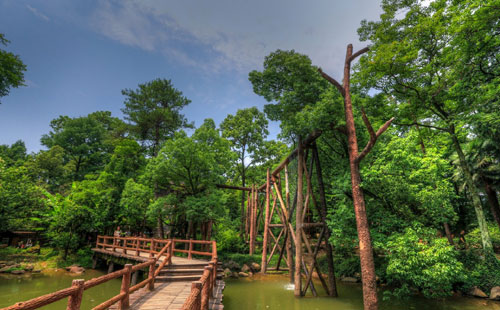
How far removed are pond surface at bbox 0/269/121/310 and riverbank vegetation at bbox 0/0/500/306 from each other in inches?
117

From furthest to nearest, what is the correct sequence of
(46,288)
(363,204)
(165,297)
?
(46,288)
(363,204)
(165,297)

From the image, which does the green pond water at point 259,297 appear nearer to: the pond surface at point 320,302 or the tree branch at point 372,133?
the pond surface at point 320,302

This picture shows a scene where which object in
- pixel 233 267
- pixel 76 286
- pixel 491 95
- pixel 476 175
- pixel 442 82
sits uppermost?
pixel 442 82

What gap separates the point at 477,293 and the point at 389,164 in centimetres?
702

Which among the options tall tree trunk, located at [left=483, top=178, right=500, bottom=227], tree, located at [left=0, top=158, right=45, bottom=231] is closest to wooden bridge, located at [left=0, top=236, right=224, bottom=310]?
tree, located at [left=0, top=158, right=45, bottom=231]

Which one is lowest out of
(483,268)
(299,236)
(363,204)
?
(483,268)

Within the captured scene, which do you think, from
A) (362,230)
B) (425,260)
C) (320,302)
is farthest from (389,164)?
(320,302)

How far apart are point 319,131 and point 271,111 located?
277 centimetres

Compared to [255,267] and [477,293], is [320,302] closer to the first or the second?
[477,293]

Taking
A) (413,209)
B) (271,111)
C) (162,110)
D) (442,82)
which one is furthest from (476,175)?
(162,110)

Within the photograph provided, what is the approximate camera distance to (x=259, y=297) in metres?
9.48

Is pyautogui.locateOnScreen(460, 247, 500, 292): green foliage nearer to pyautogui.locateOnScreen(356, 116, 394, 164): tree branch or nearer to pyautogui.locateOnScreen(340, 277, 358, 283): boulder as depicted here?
pyautogui.locateOnScreen(340, 277, 358, 283): boulder

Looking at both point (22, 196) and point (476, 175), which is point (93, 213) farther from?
point (476, 175)

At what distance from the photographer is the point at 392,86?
387 inches
